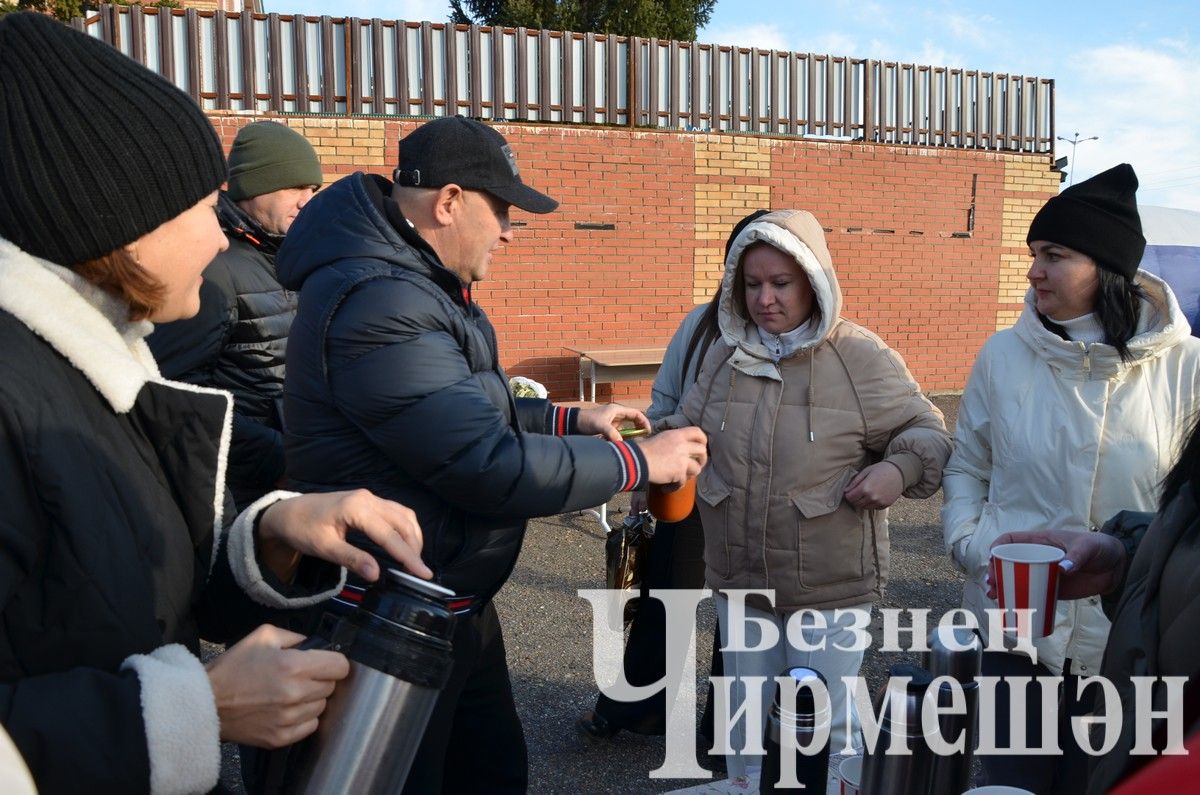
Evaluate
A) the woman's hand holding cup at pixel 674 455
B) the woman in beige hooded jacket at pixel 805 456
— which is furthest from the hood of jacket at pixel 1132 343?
the woman's hand holding cup at pixel 674 455

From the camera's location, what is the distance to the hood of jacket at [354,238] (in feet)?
6.85

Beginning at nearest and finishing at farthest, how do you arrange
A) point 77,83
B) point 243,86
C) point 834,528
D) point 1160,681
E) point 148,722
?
point 148,722 → point 77,83 → point 1160,681 → point 834,528 → point 243,86

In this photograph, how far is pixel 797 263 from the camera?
294cm

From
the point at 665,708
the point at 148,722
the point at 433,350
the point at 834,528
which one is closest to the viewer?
the point at 148,722

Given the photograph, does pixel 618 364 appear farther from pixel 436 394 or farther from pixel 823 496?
pixel 436 394

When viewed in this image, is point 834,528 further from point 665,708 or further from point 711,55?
point 711,55

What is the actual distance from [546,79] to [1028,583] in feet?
29.1

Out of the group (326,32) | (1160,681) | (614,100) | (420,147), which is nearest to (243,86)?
(326,32)

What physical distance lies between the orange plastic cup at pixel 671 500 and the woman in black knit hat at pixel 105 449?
1288 mm

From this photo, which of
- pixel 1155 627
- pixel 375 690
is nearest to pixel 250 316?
pixel 375 690

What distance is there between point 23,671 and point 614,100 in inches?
385

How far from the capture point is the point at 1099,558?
2.01 meters

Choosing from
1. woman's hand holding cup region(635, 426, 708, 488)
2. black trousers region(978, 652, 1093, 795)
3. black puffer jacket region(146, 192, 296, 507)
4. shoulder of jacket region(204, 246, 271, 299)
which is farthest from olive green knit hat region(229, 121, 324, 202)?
black trousers region(978, 652, 1093, 795)

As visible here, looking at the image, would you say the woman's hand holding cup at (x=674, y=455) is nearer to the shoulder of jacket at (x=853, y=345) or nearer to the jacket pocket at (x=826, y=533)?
the jacket pocket at (x=826, y=533)
